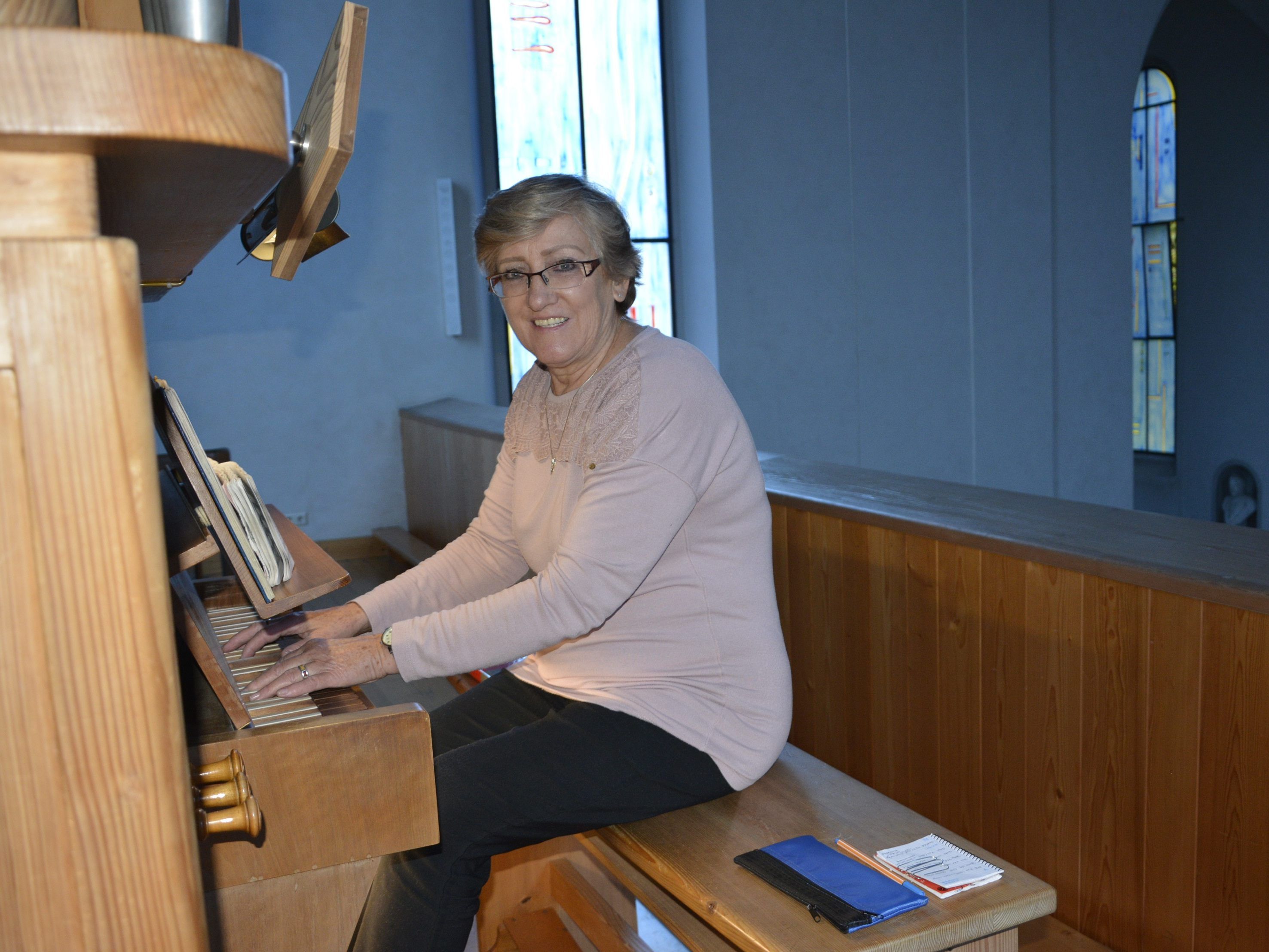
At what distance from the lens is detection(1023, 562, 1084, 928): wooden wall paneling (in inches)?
74.4

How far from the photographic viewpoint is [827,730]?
259cm

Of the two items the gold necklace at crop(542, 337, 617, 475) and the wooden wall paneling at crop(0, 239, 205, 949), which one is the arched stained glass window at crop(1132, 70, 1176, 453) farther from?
the wooden wall paneling at crop(0, 239, 205, 949)

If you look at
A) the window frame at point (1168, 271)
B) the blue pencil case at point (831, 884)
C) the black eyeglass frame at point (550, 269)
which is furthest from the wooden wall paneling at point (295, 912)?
the window frame at point (1168, 271)

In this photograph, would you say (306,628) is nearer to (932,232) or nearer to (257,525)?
(257,525)

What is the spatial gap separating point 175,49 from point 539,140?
5784 millimetres

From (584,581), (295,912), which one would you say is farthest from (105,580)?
(584,581)

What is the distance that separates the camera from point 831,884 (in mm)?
1397

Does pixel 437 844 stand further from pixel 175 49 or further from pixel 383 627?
pixel 175 49

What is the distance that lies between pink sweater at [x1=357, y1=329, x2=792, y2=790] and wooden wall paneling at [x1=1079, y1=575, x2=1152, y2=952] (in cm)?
56

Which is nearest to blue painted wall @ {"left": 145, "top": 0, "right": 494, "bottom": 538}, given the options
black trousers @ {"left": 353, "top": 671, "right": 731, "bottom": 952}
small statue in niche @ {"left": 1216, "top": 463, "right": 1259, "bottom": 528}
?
black trousers @ {"left": 353, "top": 671, "right": 731, "bottom": 952}

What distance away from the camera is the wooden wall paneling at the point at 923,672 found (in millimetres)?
2197

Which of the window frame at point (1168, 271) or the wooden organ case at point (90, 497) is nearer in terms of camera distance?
the wooden organ case at point (90, 497)

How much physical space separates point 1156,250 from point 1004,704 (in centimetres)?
957

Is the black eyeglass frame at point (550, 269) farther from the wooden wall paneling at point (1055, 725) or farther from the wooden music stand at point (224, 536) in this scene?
the wooden wall paneling at point (1055, 725)
